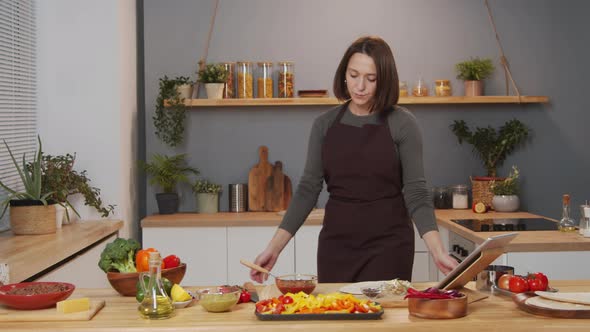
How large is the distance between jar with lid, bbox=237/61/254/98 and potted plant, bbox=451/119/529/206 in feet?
4.59

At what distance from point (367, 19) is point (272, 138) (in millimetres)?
1034

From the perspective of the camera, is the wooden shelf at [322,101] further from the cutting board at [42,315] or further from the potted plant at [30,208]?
the cutting board at [42,315]

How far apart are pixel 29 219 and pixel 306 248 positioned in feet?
5.62

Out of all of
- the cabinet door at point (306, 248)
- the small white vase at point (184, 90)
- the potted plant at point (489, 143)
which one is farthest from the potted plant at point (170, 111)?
the potted plant at point (489, 143)

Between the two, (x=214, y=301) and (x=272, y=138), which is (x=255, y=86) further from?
(x=214, y=301)

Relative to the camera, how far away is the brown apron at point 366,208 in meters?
3.30

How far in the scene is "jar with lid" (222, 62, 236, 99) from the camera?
561 cm

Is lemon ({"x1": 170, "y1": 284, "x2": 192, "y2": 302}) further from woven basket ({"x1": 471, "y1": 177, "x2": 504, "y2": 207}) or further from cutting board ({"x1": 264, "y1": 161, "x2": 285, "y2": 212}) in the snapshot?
woven basket ({"x1": 471, "y1": 177, "x2": 504, "y2": 207})

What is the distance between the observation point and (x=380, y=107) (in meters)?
3.25

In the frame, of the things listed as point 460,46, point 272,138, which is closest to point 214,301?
point 272,138

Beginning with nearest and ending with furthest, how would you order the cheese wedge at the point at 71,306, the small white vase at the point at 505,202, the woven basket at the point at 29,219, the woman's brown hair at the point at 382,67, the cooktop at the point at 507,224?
1. the cheese wedge at the point at 71,306
2. the woman's brown hair at the point at 382,67
3. the woven basket at the point at 29,219
4. the cooktop at the point at 507,224
5. the small white vase at the point at 505,202

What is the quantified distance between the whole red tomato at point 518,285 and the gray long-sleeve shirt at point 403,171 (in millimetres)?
492

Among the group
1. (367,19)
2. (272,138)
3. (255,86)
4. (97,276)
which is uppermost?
(367,19)

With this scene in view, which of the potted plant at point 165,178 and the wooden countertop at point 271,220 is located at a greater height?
the potted plant at point 165,178
